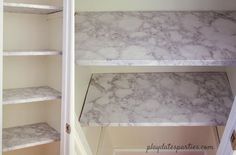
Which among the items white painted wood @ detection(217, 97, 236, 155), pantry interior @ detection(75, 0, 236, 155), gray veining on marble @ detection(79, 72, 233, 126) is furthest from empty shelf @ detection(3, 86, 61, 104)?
white painted wood @ detection(217, 97, 236, 155)

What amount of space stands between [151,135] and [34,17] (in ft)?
5.86

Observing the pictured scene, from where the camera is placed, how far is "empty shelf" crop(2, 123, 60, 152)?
1.52 metres

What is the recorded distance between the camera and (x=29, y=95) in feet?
5.23

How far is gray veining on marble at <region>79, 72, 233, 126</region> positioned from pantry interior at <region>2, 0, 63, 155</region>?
31 centimetres

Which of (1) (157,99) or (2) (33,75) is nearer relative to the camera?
(2) (33,75)

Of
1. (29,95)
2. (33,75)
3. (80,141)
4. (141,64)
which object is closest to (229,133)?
(141,64)

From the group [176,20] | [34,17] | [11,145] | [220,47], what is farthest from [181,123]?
[34,17]

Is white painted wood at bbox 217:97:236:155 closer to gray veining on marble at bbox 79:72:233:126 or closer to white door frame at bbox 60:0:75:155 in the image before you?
gray veining on marble at bbox 79:72:233:126

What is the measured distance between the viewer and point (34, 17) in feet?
5.90

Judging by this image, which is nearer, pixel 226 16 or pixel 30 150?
pixel 30 150

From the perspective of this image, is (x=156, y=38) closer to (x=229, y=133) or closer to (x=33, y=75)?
(x=229, y=133)

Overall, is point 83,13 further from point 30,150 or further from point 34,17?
point 30,150

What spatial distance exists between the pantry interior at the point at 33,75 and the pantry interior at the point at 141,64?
0.64ft

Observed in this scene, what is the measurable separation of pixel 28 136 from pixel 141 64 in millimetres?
901
